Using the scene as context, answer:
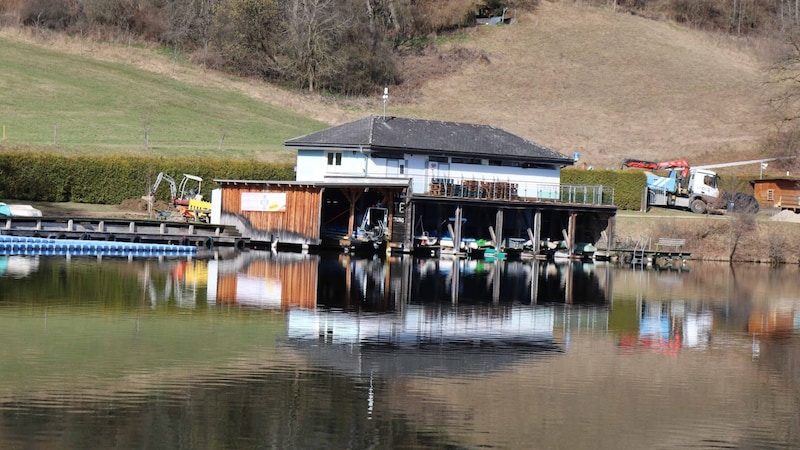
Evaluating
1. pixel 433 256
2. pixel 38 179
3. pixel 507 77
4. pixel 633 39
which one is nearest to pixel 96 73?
pixel 38 179

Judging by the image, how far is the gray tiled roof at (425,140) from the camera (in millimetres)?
61594

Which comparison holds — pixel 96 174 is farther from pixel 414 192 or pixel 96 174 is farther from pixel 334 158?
pixel 414 192

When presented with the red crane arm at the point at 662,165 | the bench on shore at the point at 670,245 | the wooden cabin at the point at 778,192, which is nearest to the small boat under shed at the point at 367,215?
the bench on shore at the point at 670,245

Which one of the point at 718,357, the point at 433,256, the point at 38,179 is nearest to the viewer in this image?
the point at 718,357

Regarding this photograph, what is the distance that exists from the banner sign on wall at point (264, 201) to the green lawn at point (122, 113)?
13.2 metres

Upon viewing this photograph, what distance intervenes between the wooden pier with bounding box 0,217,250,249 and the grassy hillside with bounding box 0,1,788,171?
16.1 metres

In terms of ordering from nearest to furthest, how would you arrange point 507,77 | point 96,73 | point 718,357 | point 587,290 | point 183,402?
1. point 183,402
2. point 718,357
3. point 587,290
4. point 96,73
5. point 507,77

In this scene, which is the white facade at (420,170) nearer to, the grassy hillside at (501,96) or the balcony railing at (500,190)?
the balcony railing at (500,190)

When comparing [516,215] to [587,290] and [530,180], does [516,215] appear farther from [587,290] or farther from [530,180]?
[587,290]

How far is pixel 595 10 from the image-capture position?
398 feet

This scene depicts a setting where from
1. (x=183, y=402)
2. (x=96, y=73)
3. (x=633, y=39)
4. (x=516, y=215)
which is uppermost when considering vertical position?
(x=633, y=39)

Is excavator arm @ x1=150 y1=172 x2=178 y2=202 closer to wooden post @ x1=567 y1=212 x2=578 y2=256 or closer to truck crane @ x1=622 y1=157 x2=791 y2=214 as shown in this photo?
wooden post @ x1=567 y1=212 x2=578 y2=256

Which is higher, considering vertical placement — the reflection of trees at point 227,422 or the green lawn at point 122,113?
the green lawn at point 122,113

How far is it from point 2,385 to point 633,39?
10032 cm
